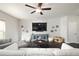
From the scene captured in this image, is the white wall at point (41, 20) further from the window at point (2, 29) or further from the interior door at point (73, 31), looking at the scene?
the window at point (2, 29)

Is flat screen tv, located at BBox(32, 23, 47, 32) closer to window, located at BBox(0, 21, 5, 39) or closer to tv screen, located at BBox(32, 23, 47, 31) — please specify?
tv screen, located at BBox(32, 23, 47, 31)

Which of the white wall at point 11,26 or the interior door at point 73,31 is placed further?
the interior door at point 73,31

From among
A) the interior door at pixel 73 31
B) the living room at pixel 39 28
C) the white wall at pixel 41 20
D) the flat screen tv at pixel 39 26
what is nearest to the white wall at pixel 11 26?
the living room at pixel 39 28

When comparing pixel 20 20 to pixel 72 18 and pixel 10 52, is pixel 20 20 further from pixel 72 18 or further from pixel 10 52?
pixel 72 18

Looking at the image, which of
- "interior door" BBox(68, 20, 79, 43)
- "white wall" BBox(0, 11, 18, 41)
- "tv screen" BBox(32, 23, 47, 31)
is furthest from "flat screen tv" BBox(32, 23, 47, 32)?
"interior door" BBox(68, 20, 79, 43)

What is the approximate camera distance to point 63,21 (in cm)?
227

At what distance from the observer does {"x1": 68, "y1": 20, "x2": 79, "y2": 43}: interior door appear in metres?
2.19

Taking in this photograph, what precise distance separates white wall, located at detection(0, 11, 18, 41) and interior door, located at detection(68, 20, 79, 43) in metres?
1.18

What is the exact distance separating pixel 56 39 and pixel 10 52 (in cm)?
116

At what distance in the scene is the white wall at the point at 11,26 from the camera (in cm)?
203

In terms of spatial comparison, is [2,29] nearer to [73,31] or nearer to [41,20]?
[41,20]

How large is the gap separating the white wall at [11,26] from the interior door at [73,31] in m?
1.18

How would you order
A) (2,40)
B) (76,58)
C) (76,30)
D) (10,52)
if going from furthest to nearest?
(76,30) < (2,40) < (10,52) < (76,58)

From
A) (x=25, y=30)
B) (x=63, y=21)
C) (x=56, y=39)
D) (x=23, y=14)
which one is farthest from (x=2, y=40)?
(x=63, y=21)
